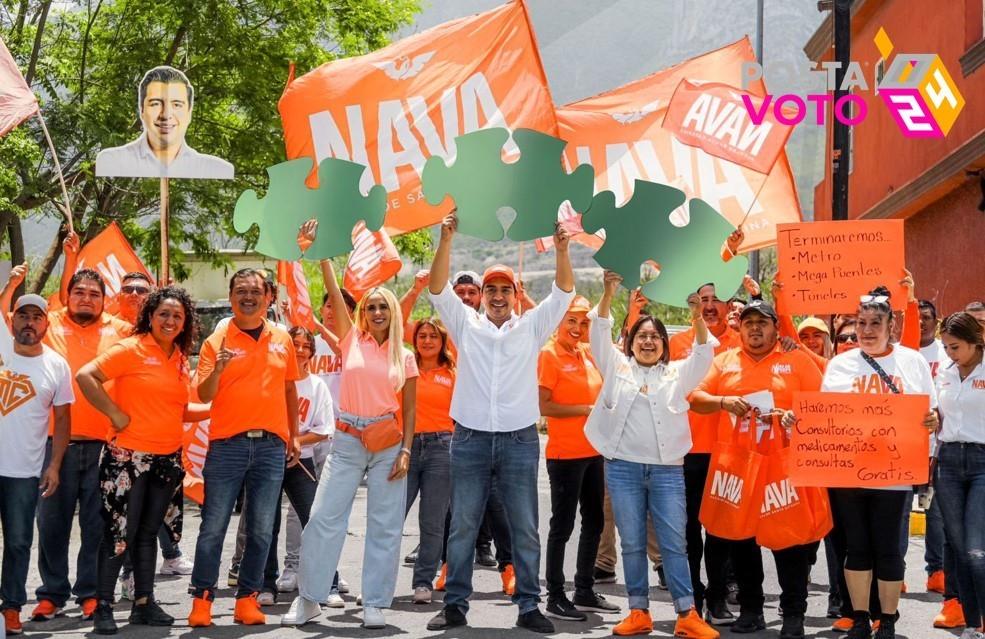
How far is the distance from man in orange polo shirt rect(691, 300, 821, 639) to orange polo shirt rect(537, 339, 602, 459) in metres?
0.90

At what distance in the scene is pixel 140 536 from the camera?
22.7 ft

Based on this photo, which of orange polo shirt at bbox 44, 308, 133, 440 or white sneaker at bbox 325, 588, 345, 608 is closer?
orange polo shirt at bbox 44, 308, 133, 440

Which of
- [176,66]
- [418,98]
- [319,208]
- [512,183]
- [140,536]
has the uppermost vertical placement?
[176,66]

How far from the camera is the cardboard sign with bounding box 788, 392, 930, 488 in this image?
21.3 ft

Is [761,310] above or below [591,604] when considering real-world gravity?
above

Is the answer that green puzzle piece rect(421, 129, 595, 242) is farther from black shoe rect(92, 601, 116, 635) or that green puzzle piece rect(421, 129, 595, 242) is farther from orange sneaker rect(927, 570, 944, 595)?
orange sneaker rect(927, 570, 944, 595)

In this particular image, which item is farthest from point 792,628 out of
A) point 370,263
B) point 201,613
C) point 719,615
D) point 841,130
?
point 841,130

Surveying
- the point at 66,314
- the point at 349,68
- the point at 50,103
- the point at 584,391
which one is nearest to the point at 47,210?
the point at 50,103

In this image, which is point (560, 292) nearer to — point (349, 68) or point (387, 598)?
point (387, 598)

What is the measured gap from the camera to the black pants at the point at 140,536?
6855mm

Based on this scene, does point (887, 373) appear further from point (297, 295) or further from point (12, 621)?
point (12, 621)

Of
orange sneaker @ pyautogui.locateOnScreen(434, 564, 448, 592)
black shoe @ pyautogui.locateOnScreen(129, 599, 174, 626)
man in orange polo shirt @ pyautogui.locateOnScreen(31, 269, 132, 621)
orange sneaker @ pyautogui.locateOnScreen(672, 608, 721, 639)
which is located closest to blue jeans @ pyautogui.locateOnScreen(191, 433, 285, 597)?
black shoe @ pyautogui.locateOnScreen(129, 599, 174, 626)

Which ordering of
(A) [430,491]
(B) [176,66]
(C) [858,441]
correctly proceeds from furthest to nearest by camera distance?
1. (B) [176,66]
2. (A) [430,491]
3. (C) [858,441]

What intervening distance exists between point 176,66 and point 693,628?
1423 centimetres
